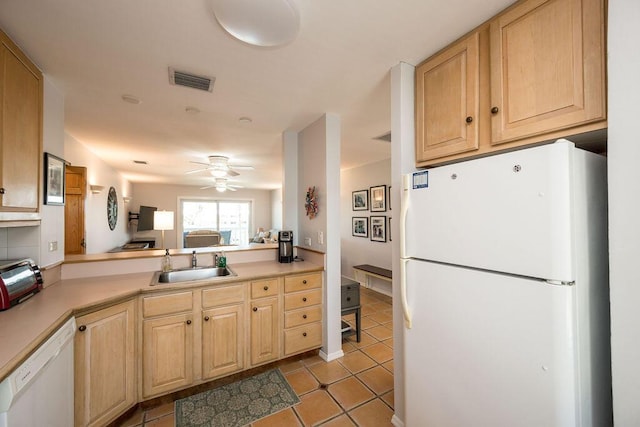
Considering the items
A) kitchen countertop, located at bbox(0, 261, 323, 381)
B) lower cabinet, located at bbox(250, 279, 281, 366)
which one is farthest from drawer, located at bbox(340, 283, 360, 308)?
lower cabinet, located at bbox(250, 279, 281, 366)

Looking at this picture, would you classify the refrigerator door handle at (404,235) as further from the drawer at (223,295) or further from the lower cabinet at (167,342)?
the lower cabinet at (167,342)

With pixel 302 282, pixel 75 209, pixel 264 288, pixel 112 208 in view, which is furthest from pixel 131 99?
pixel 112 208

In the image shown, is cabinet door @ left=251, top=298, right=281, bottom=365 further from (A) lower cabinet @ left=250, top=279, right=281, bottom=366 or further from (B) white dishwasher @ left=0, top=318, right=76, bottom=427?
(B) white dishwasher @ left=0, top=318, right=76, bottom=427

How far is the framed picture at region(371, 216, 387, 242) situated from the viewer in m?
4.50

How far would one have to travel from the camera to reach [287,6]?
117 centimetres

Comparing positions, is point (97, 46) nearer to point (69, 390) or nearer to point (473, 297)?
point (69, 390)

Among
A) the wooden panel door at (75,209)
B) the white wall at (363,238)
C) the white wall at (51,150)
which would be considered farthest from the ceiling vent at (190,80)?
the white wall at (363,238)

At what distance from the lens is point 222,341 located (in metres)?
2.12

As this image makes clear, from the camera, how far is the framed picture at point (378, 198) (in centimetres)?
452

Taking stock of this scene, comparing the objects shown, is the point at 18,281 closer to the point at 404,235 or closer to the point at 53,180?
the point at 53,180

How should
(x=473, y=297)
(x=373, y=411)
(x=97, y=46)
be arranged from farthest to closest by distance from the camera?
1. (x=373, y=411)
2. (x=97, y=46)
3. (x=473, y=297)

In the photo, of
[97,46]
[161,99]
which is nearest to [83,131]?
[161,99]

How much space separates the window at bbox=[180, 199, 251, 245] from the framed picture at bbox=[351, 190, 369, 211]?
5157 millimetres

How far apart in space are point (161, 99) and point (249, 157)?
225cm
